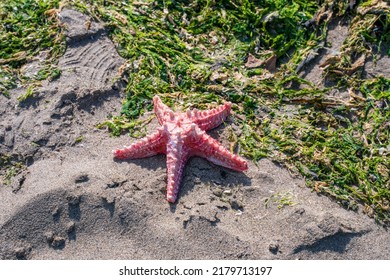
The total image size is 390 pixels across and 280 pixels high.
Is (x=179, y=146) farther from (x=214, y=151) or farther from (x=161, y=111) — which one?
(x=161, y=111)

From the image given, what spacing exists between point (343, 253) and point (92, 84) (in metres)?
3.17

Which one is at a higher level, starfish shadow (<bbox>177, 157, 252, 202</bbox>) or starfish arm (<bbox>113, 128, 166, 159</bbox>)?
starfish arm (<bbox>113, 128, 166, 159</bbox>)

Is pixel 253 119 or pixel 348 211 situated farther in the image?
pixel 253 119

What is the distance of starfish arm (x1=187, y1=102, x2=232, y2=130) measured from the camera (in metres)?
4.87

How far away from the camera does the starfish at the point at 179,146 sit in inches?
181

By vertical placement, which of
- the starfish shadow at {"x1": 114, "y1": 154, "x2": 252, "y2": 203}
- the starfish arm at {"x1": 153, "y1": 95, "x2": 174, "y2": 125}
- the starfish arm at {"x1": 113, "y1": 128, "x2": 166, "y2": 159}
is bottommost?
the starfish shadow at {"x1": 114, "y1": 154, "x2": 252, "y2": 203}

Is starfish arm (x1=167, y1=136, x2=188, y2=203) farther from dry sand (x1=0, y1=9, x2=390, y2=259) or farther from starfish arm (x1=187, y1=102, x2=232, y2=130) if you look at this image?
starfish arm (x1=187, y1=102, x2=232, y2=130)

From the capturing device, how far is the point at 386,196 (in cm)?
468

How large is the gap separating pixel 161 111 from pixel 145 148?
0.47 m

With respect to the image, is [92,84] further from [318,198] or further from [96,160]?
[318,198]

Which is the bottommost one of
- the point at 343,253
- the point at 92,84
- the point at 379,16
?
the point at 343,253

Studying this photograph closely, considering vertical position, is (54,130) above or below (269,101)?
below

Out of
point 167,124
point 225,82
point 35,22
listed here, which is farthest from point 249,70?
point 35,22

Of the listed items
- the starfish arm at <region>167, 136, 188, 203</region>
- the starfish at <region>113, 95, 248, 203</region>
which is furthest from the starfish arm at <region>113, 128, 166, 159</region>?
the starfish arm at <region>167, 136, 188, 203</region>
